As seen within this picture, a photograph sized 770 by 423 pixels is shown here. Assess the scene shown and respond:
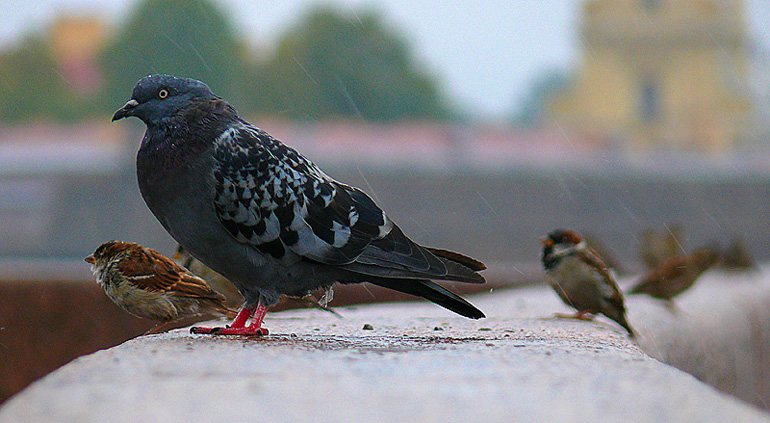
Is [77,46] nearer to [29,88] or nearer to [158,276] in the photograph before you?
[29,88]

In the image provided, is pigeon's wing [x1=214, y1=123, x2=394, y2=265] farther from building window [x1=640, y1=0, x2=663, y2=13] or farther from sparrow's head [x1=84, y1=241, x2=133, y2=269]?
building window [x1=640, y1=0, x2=663, y2=13]

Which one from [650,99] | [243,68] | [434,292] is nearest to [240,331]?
[434,292]

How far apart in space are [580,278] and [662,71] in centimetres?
4290

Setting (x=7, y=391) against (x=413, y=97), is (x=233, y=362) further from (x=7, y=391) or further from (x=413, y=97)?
(x=413, y=97)

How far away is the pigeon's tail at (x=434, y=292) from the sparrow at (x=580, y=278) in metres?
1.12

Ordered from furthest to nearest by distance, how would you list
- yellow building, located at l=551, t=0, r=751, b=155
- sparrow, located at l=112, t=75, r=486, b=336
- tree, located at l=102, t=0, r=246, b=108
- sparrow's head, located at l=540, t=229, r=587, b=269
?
tree, located at l=102, t=0, r=246, b=108 < yellow building, located at l=551, t=0, r=751, b=155 < sparrow's head, located at l=540, t=229, r=587, b=269 < sparrow, located at l=112, t=75, r=486, b=336

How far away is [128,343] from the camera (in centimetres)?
307

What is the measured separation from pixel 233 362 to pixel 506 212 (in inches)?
731

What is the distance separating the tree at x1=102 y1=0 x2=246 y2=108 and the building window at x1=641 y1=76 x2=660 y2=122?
21.8 meters

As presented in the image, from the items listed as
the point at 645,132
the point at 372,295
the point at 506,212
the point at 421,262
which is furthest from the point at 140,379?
the point at 645,132

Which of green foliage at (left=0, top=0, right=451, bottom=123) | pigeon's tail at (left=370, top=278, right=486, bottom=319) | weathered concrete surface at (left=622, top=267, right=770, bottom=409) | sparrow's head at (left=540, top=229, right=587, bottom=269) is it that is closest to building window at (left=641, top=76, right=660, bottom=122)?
green foliage at (left=0, top=0, right=451, bottom=123)

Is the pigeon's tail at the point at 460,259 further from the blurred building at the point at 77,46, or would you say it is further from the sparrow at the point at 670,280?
the blurred building at the point at 77,46

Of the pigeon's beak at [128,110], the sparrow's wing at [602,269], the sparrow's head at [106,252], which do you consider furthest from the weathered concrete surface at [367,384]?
the sparrow's wing at [602,269]

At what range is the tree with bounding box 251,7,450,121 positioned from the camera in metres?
47.8
